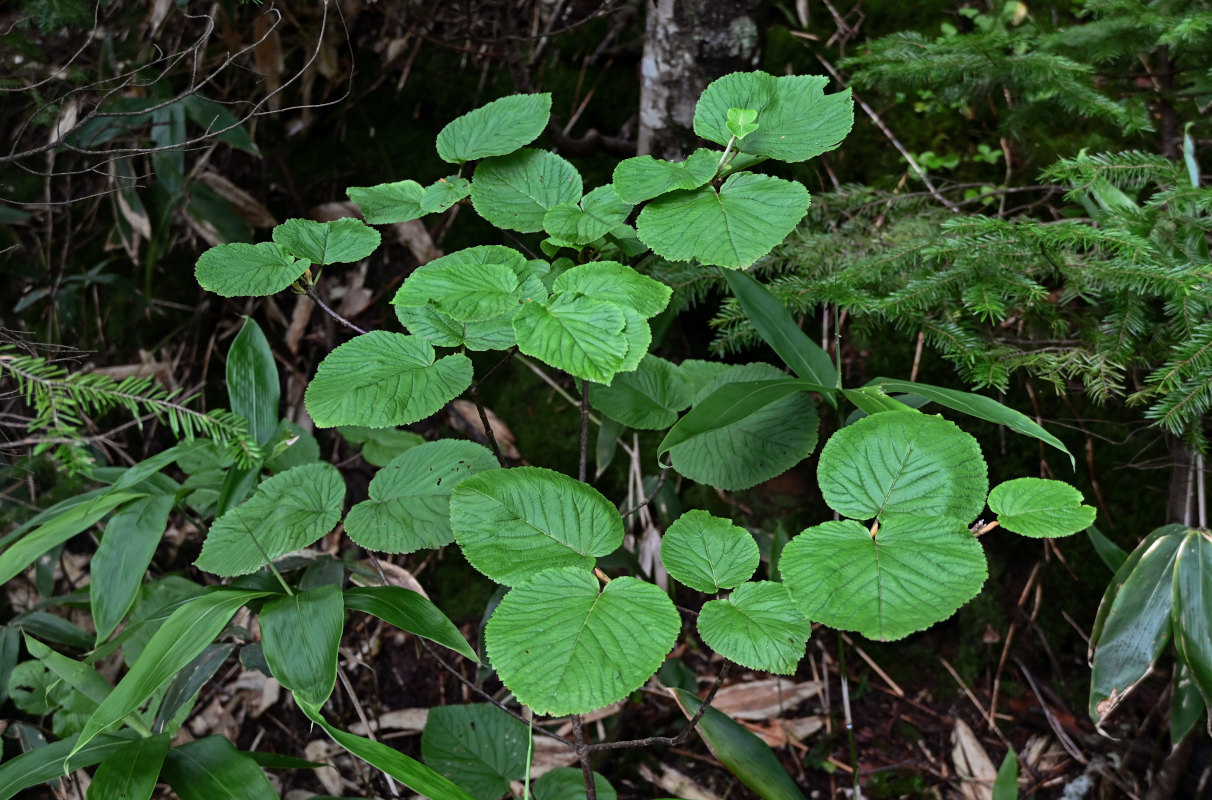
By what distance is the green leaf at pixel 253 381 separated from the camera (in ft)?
4.61

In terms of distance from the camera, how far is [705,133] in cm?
96

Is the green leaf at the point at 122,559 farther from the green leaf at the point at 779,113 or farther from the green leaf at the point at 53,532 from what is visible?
the green leaf at the point at 779,113

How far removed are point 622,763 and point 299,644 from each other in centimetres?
99

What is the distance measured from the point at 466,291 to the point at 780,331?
1.64 feet

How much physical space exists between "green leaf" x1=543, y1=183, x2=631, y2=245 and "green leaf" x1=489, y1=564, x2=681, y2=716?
40 cm

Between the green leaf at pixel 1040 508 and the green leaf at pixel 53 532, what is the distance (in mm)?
1257

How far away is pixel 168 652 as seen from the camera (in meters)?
0.95

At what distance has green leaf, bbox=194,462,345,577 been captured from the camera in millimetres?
1008

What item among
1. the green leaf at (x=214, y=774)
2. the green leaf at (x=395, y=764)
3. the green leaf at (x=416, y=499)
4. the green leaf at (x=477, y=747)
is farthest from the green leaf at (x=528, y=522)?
the green leaf at (x=477, y=747)

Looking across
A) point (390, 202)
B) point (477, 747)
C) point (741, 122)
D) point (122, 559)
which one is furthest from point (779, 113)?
A: point (122, 559)

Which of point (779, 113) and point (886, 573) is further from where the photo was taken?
point (779, 113)

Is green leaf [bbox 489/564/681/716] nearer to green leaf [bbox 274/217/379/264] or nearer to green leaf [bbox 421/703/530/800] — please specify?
green leaf [bbox 274/217/379/264]

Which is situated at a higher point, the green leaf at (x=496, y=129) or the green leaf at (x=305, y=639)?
the green leaf at (x=496, y=129)

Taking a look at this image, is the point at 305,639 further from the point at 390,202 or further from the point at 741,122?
the point at 741,122
